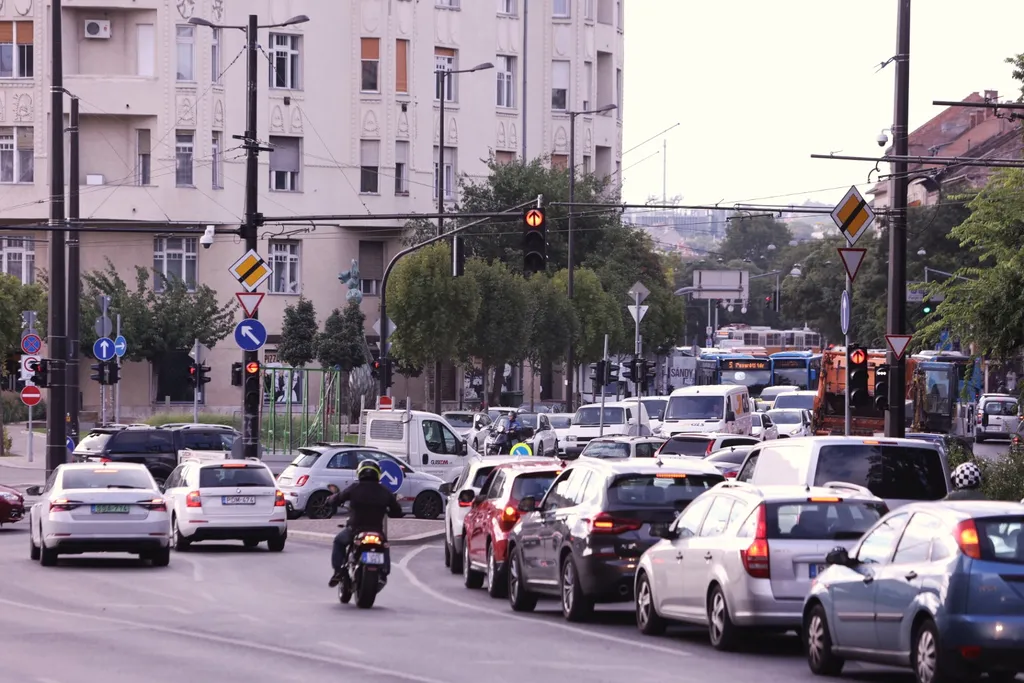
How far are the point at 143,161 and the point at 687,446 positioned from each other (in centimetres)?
3653

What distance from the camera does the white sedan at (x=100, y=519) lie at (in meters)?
23.6

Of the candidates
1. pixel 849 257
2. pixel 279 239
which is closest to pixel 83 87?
pixel 279 239

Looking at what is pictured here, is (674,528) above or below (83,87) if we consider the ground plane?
below

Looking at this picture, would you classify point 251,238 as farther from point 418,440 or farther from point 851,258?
point 851,258

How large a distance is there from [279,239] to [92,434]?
34311 mm

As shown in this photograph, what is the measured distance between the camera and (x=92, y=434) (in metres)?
38.0

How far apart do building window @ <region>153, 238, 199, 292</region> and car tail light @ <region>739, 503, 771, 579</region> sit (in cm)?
5817

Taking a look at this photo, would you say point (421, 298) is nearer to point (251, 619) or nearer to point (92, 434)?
point (92, 434)

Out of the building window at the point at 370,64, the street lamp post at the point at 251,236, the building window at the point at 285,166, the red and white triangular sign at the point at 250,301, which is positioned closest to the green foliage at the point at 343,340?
the building window at the point at 285,166

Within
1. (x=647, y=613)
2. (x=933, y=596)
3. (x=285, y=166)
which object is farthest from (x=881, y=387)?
(x=285, y=166)

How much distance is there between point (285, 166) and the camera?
233ft

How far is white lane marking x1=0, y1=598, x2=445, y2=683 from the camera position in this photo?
1345cm

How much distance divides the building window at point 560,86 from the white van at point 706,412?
3328 cm

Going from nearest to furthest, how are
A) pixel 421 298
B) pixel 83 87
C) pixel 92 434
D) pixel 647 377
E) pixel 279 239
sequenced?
pixel 92 434, pixel 647 377, pixel 421 298, pixel 83 87, pixel 279 239
